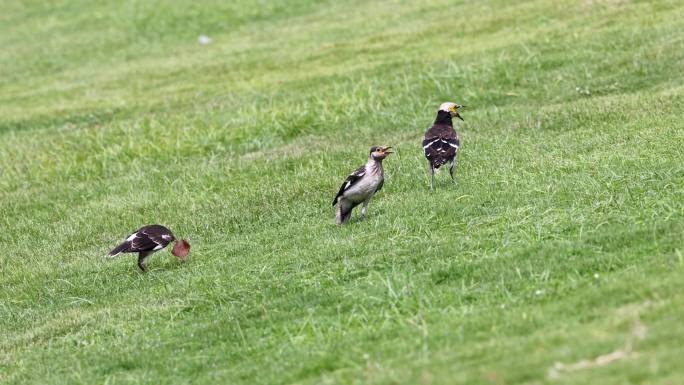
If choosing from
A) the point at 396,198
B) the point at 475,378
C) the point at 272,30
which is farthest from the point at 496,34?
the point at 475,378

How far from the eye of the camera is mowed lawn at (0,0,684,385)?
869 centimetres

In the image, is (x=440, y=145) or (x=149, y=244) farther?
(x=440, y=145)

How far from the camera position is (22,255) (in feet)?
47.8

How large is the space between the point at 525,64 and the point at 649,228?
1073 cm

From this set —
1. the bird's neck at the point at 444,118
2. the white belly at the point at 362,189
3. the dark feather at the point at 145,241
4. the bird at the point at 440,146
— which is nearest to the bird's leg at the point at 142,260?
the dark feather at the point at 145,241

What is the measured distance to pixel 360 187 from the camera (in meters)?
12.8

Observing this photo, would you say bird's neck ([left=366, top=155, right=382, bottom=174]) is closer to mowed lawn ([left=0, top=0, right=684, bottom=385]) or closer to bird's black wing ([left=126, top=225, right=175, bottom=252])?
mowed lawn ([left=0, top=0, right=684, bottom=385])

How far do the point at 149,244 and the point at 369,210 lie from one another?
2864 millimetres

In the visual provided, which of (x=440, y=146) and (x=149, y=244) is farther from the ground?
(x=440, y=146)

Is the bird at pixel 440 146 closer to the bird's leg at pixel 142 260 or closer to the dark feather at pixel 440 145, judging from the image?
the dark feather at pixel 440 145

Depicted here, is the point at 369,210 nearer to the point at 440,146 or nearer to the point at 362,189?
the point at 362,189

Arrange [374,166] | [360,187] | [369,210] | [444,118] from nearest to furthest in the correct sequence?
[360,187], [374,166], [369,210], [444,118]

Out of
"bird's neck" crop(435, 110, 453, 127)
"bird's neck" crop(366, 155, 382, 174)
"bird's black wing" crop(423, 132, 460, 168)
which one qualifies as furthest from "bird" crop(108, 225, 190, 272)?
"bird's neck" crop(435, 110, 453, 127)

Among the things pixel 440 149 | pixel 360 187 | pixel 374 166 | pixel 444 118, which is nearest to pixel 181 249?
pixel 360 187
